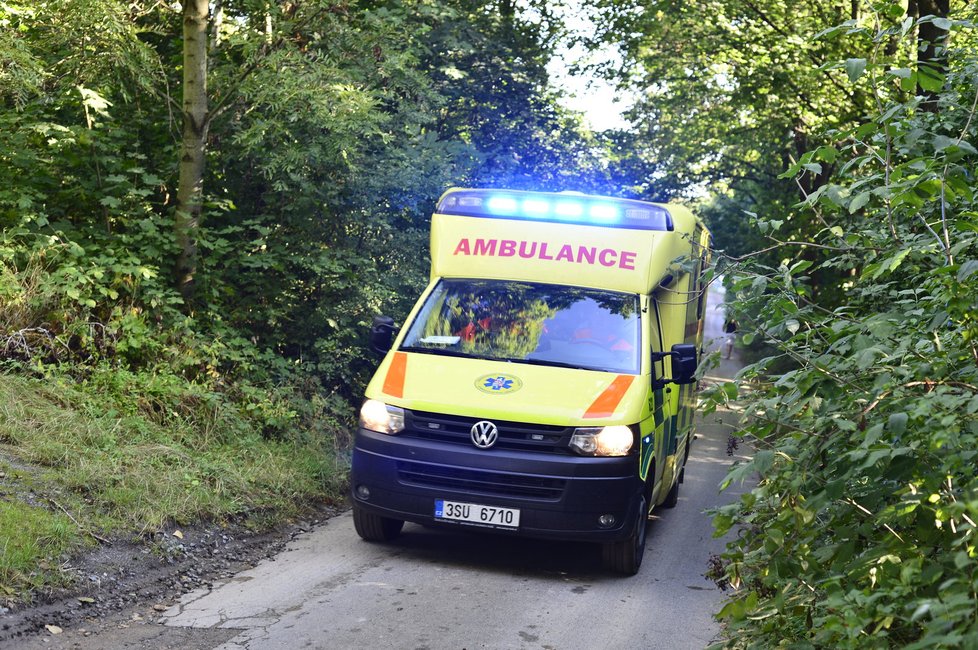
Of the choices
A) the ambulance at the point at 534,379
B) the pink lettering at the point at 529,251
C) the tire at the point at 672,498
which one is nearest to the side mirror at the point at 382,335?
the ambulance at the point at 534,379

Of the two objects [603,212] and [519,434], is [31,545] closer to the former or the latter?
[519,434]

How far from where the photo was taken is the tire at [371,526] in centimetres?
813

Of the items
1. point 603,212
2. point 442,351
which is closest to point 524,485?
point 442,351

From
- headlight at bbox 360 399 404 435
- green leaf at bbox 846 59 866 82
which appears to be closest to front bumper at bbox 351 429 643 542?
headlight at bbox 360 399 404 435

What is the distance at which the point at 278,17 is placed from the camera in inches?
438

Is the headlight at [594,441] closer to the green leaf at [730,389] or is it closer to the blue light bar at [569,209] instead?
the blue light bar at [569,209]

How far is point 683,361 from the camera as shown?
7.81m

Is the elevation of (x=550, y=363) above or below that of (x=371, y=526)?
above

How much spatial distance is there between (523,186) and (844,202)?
1339 cm

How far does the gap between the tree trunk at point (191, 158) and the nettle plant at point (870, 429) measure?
7.69m

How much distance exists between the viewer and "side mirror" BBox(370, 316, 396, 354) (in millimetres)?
8523

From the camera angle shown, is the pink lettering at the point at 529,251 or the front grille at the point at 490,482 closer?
the front grille at the point at 490,482

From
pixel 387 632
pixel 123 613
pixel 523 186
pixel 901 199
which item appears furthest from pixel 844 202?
pixel 523 186

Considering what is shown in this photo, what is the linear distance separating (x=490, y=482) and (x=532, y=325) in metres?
1.51
